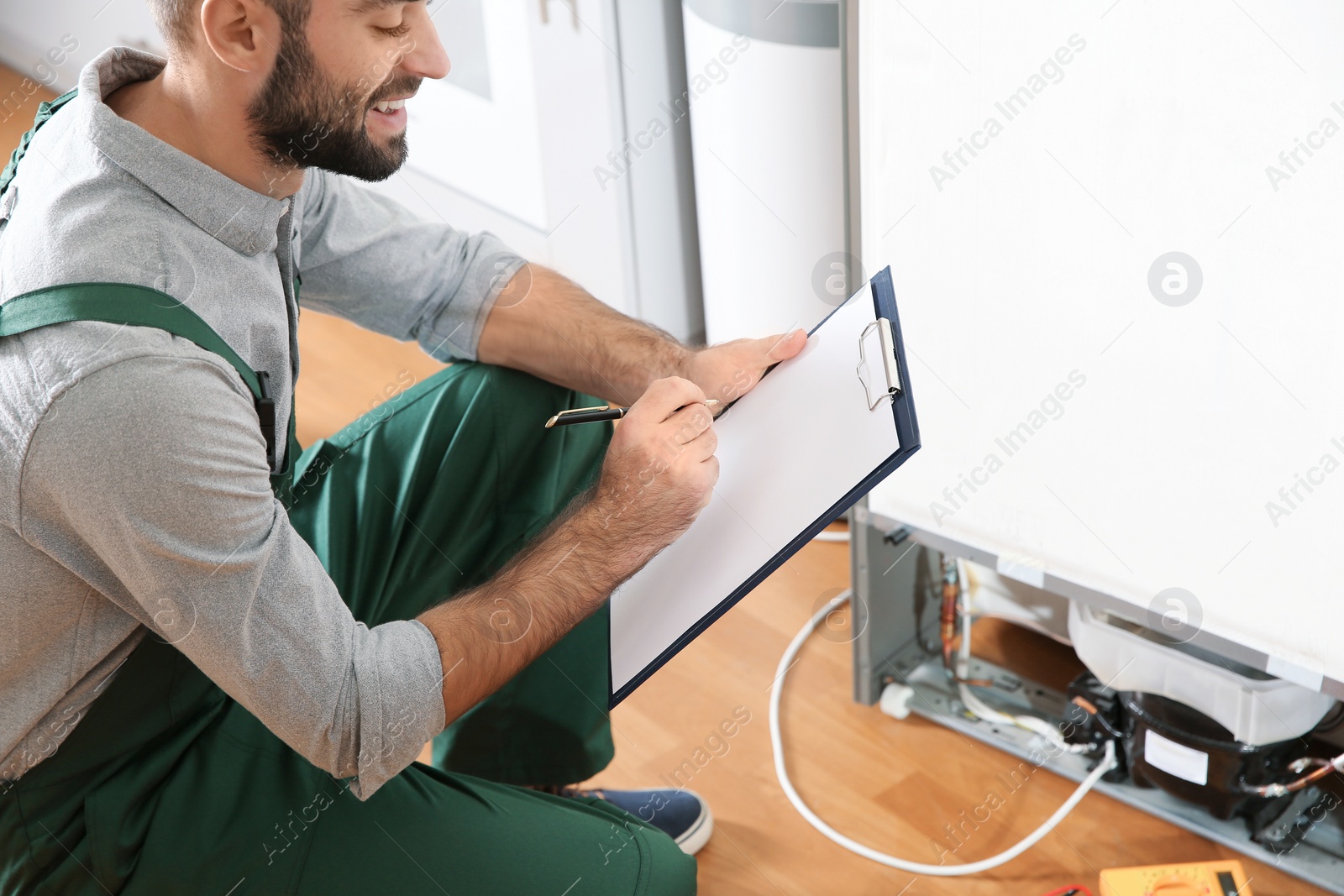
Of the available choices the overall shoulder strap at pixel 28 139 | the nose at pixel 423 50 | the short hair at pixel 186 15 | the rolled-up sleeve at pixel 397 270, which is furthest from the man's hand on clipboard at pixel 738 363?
the overall shoulder strap at pixel 28 139

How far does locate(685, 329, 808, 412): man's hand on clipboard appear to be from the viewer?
1.06 m

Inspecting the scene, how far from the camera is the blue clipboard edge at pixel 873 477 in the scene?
0.82 m

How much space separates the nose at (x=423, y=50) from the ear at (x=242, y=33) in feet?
0.34

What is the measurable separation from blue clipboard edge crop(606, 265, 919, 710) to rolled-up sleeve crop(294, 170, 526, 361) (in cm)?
41

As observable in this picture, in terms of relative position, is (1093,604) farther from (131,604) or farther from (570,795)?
(131,604)

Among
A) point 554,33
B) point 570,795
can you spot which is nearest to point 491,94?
point 554,33

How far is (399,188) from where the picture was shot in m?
2.53

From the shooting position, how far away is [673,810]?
1.33m

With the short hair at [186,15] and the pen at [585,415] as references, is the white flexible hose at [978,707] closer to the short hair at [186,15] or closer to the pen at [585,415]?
the pen at [585,415]

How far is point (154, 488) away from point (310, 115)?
285mm

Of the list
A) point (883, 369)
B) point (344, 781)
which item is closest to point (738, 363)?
point (883, 369)

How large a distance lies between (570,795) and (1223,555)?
657 mm

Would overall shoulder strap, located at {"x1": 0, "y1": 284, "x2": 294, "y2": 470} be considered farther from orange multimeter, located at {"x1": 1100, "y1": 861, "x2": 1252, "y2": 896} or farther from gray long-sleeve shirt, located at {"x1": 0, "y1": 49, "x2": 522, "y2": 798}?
orange multimeter, located at {"x1": 1100, "y1": 861, "x2": 1252, "y2": 896}

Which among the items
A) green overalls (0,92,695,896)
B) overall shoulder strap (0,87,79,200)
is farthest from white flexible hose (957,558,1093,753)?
overall shoulder strap (0,87,79,200)
